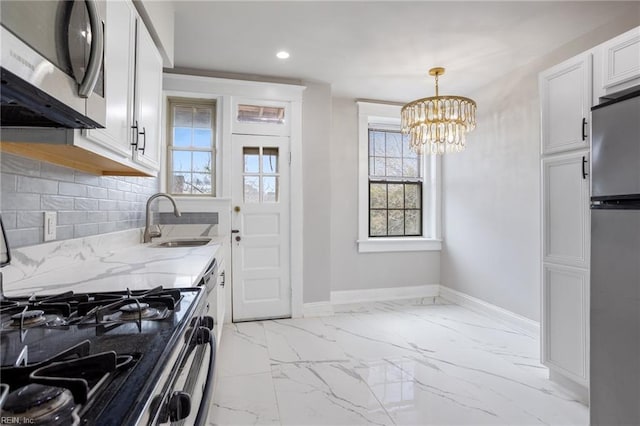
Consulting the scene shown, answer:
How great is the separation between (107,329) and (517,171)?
141 inches

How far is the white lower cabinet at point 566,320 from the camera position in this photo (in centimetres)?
194

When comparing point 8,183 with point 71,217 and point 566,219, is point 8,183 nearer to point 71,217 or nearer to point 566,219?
point 71,217

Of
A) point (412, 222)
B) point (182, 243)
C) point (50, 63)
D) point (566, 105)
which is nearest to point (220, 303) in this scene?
point (182, 243)

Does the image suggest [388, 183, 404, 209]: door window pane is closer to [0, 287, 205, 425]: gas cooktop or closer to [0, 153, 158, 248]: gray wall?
[0, 153, 158, 248]: gray wall

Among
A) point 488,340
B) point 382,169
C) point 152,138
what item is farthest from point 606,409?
point 382,169

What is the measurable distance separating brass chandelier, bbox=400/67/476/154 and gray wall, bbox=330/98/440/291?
1079 mm

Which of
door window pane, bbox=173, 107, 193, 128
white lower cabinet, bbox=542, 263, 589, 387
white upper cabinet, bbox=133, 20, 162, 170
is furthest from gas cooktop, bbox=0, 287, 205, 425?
door window pane, bbox=173, 107, 193, 128

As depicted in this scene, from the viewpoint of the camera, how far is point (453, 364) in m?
2.47

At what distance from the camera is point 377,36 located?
2.68 meters

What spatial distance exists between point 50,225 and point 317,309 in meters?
2.67

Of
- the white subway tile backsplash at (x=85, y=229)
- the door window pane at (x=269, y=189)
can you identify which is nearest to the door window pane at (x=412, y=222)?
the door window pane at (x=269, y=189)

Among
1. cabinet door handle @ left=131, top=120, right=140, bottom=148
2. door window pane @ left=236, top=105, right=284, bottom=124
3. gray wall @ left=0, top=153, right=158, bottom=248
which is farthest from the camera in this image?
door window pane @ left=236, top=105, right=284, bottom=124

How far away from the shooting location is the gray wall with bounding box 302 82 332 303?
358 cm

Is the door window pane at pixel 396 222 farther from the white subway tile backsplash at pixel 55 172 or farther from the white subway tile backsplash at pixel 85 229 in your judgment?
the white subway tile backsplash at pixel 55 172
